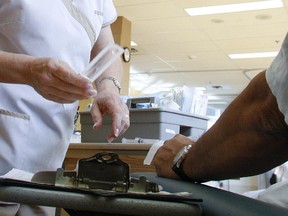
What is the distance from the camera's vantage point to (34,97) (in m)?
0.89

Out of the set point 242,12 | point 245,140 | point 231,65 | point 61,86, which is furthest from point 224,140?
point 231,65

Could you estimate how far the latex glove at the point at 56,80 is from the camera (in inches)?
26.9

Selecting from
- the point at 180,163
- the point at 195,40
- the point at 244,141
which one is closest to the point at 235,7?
the point at 195,40

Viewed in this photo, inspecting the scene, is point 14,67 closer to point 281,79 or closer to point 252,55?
point 281,79

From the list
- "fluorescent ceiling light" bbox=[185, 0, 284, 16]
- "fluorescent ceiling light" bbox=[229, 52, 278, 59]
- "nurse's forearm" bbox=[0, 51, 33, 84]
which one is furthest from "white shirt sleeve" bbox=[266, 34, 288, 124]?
"fluorescent ceiling light" bbox=[229, 52, 278, 59]

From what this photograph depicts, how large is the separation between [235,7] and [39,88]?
4.69m

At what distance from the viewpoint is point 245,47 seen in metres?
6.85

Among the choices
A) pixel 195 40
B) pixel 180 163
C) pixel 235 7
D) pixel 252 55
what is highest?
pixel 235 7

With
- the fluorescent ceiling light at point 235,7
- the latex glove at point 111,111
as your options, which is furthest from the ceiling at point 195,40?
the latex glove at point 111,111

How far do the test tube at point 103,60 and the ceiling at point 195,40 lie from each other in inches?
170

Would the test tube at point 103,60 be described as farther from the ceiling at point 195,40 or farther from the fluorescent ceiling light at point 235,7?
the fluorescent ceiling light at point 235,7

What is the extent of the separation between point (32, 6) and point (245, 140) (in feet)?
1.65

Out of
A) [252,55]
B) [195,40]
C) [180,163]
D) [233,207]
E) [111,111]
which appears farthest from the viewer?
[252,55]

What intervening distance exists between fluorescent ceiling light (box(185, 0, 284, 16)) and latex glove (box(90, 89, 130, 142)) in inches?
169
